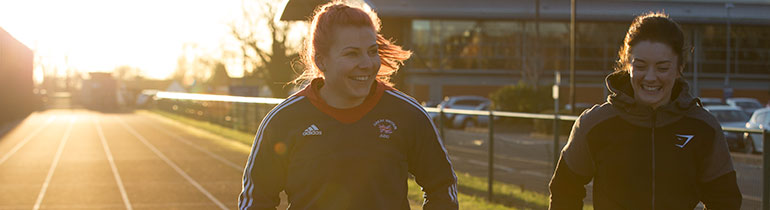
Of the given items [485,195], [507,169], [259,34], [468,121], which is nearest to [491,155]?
[507,169]

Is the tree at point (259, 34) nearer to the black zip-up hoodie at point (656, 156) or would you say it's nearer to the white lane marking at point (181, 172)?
the white lane marking at point (181, 172)

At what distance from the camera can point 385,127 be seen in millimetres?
3344

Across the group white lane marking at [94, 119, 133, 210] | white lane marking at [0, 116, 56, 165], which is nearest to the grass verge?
white lane marking at [94, 119, 133, 210]

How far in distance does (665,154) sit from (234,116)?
100 feet

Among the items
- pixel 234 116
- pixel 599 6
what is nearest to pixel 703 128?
pixel 234 116

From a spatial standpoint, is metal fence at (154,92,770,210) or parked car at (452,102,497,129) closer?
metal fence at (154,92,770,210)

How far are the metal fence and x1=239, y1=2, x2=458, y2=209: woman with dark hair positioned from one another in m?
4.87

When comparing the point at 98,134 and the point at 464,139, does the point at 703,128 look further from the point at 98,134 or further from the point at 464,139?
the point at 98,134

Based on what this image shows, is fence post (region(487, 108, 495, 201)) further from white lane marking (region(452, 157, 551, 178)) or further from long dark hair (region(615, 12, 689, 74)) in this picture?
long dark hair (region(615, 12, 689, 74))

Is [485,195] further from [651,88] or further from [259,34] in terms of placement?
[259,34]

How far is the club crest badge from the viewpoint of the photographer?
3328 millimetres

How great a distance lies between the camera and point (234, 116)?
33.5 m

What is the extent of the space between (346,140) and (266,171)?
0.32m

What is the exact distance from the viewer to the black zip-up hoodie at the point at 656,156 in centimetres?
359
